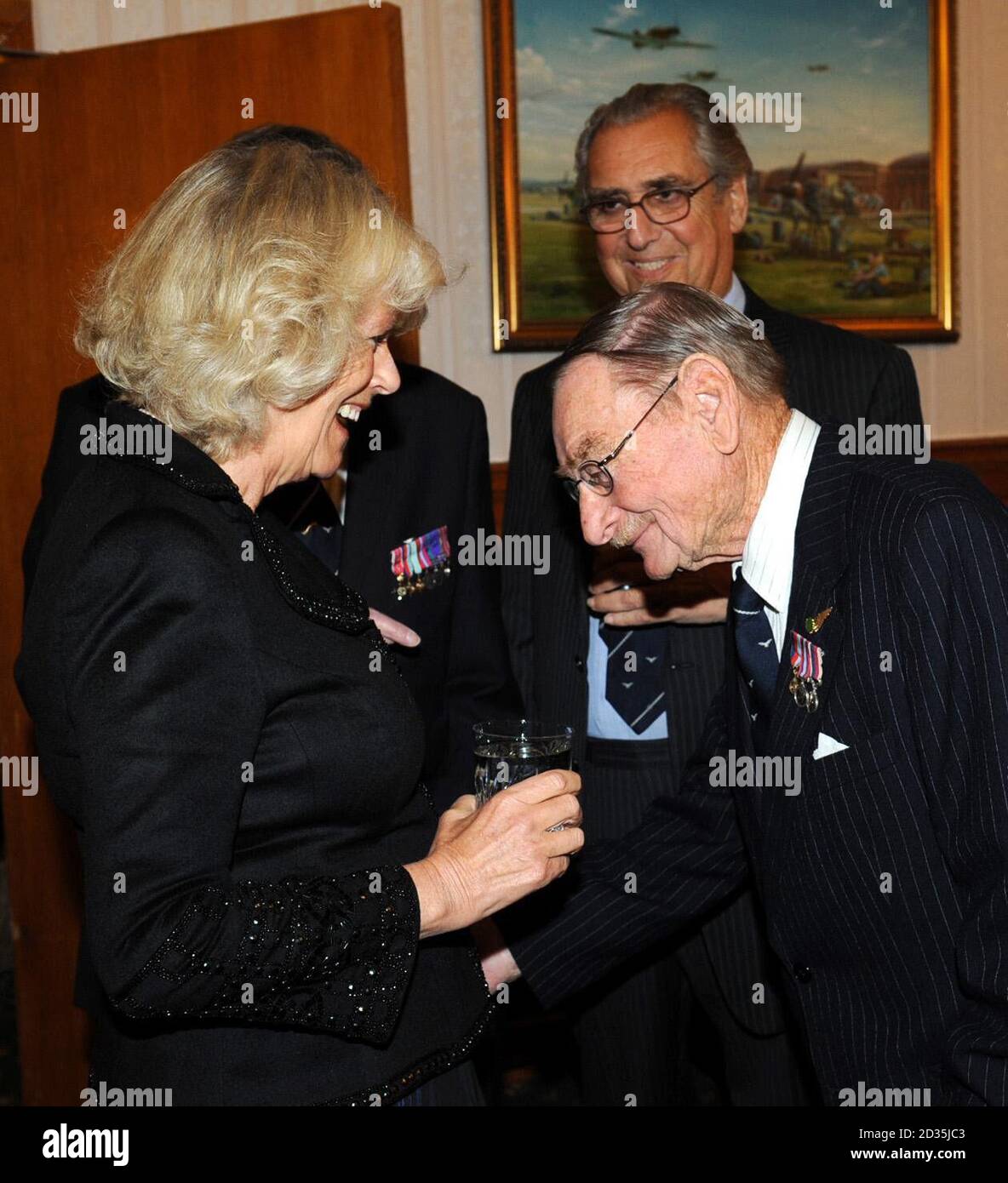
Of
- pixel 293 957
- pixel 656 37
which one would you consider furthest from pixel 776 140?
pixel 293 957

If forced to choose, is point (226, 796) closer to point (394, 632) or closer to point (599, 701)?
point (394, 632)

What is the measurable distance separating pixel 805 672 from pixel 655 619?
2.75ft

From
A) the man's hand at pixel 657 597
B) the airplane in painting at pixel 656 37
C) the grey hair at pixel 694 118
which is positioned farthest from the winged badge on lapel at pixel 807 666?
the airplane in painting at pixel 656 37

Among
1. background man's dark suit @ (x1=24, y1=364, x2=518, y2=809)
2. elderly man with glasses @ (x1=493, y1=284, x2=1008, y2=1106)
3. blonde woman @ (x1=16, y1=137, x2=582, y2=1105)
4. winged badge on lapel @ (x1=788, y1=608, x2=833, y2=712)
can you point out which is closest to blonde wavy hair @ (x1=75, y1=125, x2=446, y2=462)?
blonde woman @ (x1=16, y1=137, x2=582, y2=1105)

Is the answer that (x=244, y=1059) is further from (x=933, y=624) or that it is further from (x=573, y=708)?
(x=573, y=708)

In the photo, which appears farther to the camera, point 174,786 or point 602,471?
point 602,471

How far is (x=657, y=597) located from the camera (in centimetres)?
251

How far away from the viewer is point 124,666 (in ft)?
4.38

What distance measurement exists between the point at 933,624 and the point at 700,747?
705mm

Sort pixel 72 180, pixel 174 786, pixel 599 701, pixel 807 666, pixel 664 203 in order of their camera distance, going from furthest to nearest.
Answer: pixel 72 180 → pixel 664 203 → pixel 599 701 → pixel 807 666 → pixel 174 786

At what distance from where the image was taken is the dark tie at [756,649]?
1.81 meters

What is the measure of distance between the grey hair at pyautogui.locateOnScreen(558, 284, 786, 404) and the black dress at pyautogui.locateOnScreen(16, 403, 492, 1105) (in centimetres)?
49

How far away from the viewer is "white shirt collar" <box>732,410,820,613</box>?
177cm

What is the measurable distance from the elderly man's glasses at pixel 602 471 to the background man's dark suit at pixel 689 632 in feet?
2.03
